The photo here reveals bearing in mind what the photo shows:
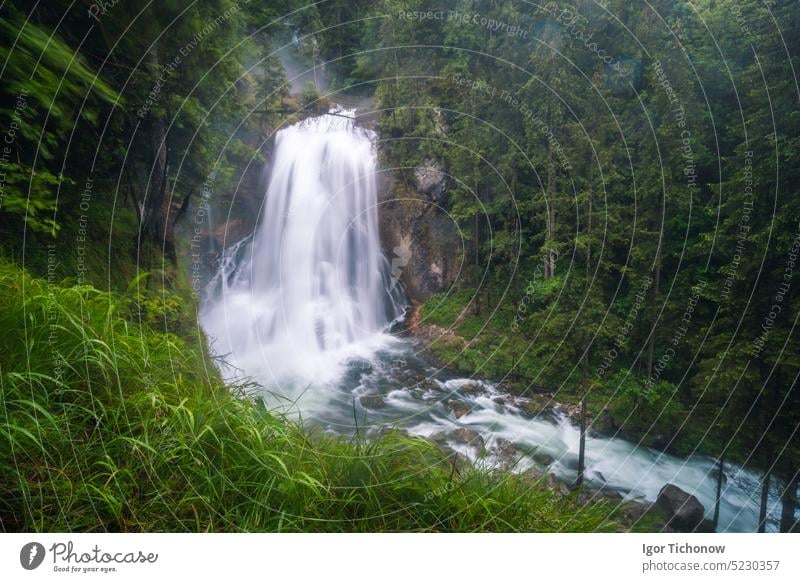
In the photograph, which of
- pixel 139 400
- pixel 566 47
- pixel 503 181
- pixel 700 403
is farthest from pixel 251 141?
pixel 700 403

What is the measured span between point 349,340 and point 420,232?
146cm

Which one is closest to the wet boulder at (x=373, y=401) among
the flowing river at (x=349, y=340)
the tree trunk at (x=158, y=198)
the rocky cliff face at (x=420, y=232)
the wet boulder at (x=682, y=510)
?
the flowing river at (x=349, y=340)

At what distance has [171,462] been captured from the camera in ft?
5.29

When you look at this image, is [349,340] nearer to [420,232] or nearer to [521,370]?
[420,232]

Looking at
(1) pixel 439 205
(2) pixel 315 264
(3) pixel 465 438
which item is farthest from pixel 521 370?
(2) pixel 315 264

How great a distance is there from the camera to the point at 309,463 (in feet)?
5.81

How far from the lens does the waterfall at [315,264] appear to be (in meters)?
3.99

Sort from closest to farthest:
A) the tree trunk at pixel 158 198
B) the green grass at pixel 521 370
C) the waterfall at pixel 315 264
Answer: the tree trunk at pixel 158 198
the green grass at pixel 521 370
the waterfall at pixel 315 264

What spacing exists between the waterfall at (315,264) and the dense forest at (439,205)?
19.7 inches

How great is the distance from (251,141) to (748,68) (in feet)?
12.3

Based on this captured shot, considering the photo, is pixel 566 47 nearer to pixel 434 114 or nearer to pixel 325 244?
pixel 434 114

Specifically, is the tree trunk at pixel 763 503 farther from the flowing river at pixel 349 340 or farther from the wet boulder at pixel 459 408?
the wet boulder at pixel 459 408

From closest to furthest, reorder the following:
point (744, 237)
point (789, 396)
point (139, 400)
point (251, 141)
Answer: point (139, 400) < point (744, 237) < point (789, 396) < point (251, 141)

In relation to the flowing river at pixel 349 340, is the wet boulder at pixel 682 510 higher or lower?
lower
